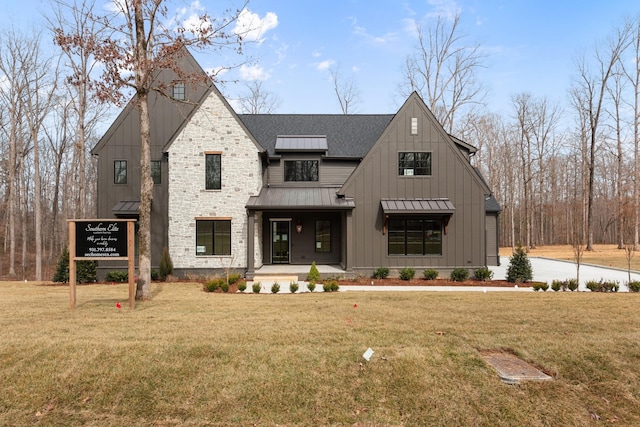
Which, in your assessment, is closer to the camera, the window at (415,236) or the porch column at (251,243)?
the porch column at (251,243)

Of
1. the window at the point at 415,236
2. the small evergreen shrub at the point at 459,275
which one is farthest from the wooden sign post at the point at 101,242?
the small evergreen shrub at the point at 459,275

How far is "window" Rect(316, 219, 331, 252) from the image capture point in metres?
18.0

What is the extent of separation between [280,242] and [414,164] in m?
7.65

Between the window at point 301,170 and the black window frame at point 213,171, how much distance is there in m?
3.50

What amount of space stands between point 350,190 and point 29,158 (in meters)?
37.8

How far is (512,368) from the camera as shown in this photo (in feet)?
16.6

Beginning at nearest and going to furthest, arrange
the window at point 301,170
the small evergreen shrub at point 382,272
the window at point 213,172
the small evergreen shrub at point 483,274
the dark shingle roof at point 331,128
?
the small evergreen shrub at point 483,274 < the small evergreen shrub at point 382,272 < the window at point 213,172 < the window at point 301,170 < the dark shingle roof at point 331,128

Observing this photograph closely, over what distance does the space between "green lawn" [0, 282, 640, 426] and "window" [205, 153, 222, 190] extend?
30.2 feet

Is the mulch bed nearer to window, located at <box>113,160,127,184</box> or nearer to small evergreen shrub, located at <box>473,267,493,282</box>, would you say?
small evergreen shrub, located at <box>473,267,493,282</box>

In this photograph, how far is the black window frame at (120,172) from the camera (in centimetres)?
→ 1759

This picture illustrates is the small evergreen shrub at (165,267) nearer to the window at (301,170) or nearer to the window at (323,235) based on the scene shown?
the window at (301,170)

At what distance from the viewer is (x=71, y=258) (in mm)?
8195

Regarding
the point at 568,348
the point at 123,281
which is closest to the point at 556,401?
the point at 568,348

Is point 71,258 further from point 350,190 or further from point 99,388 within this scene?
point 350,190
